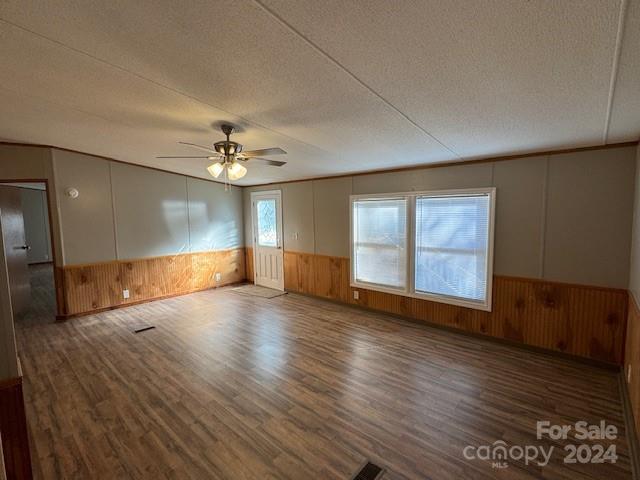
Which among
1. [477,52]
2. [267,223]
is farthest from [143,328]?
[477,52]

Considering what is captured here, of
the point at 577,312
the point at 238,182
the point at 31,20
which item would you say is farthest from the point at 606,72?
the point at 238,182

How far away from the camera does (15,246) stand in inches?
186

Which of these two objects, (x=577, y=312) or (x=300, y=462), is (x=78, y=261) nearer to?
(x=300, y=462)

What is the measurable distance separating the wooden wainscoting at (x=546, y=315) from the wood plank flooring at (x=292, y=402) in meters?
0.18

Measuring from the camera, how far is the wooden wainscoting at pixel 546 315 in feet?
9.29

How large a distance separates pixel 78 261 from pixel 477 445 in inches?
218

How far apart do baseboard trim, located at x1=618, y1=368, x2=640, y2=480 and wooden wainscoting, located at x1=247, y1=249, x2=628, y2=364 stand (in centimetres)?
40

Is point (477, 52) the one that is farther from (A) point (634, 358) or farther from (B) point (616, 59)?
(A) point (634, 358)

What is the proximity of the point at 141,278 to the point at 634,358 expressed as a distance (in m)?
6.33

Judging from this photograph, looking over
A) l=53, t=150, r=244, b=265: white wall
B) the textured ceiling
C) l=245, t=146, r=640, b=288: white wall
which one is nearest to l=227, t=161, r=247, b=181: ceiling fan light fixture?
the textured ceiling

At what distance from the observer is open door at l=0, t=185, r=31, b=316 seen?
4.39 metres

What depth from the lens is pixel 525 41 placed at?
4.25 ft

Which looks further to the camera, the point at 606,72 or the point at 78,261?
the point at 78,261

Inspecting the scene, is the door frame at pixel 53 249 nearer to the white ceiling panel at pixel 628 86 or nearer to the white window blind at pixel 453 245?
the white window blind at pixel 453 245
